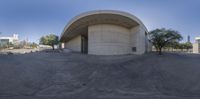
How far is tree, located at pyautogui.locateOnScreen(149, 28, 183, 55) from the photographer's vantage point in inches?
1414

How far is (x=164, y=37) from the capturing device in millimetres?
36375

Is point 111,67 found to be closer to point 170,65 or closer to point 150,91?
point 170,65

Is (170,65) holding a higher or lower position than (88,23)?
Result: lower

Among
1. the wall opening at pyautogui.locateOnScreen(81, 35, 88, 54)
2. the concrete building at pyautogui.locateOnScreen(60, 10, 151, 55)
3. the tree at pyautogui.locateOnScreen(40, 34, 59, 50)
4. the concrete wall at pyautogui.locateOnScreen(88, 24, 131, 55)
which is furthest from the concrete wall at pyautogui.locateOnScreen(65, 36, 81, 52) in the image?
the tree at pyautogui.locateOnScreen(40, 34, 59, 50)

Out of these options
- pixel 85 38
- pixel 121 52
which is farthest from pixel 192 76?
pixel 85 38

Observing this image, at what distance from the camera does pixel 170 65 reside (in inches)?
909

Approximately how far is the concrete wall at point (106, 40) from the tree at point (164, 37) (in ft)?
18.2

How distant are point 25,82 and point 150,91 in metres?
9.10

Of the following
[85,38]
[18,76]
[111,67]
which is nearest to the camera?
[18,76]

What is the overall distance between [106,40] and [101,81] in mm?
20707

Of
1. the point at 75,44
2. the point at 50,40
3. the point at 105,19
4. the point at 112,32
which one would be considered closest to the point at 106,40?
the point at 112,32

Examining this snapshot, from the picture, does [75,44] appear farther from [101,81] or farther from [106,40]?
[101,81]

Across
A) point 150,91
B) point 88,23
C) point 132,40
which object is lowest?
point 150,91

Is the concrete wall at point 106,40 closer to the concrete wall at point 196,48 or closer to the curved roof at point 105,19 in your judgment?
the curved roof at point 105,19
